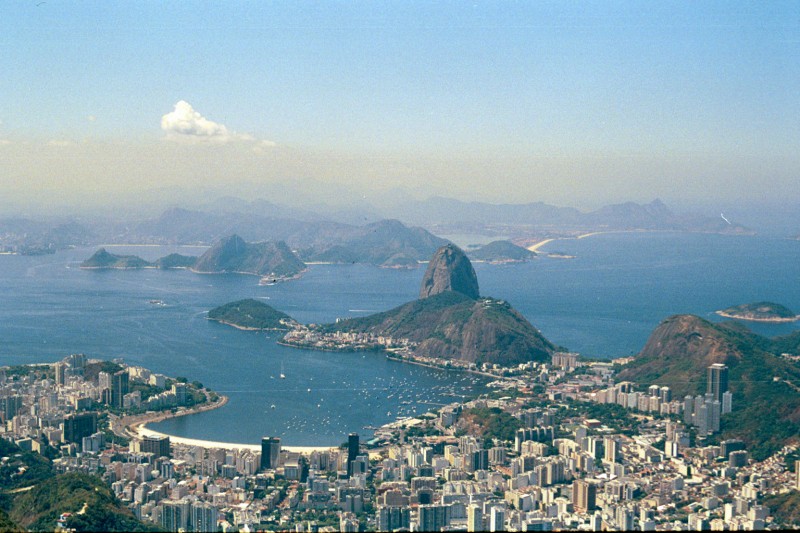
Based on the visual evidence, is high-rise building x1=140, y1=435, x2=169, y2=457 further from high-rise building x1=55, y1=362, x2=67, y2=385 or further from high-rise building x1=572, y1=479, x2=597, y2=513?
high-rise building x1=572, y1=479, x2=597, y2=513

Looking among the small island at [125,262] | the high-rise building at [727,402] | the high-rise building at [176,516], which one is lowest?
the high-rise building at [176,516]

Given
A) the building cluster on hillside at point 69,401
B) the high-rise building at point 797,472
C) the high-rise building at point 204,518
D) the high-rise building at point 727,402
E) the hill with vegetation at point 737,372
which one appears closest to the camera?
the high-rise building at point 204,518

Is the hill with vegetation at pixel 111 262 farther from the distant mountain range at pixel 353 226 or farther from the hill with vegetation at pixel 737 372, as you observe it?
the hill with vegetation at pixel 737 372

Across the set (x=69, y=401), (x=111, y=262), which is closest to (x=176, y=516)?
(x=69, y=401)

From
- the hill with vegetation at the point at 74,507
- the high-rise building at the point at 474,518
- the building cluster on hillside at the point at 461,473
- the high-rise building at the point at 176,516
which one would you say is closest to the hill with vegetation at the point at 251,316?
the building cluster on hillside at the point at 461,473

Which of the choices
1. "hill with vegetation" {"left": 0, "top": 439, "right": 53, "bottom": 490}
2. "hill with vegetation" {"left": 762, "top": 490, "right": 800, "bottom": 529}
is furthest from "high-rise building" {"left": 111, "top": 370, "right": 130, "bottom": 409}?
"hill with vegetation" {"left": 762, "top": 490, "right": 800, "bottom": 529}

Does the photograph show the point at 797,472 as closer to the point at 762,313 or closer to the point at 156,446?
the point at 156,446
